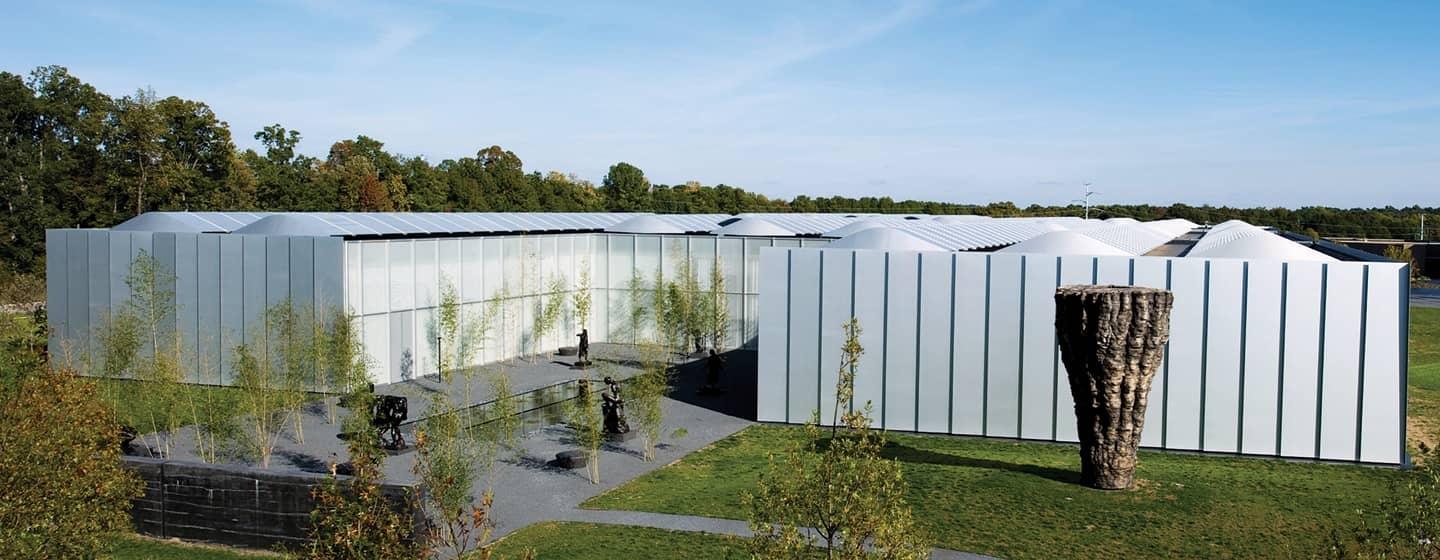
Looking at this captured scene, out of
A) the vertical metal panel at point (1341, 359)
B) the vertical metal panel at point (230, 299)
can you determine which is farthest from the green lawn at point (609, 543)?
the vertical metal panel at point (230, 299)

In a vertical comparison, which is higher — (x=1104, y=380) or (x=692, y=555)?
(x=1104, y=380)

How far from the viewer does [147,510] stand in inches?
711

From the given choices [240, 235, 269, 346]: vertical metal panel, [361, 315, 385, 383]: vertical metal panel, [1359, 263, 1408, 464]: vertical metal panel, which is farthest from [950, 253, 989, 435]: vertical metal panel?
[240, 235, 269, 346]: vertical metal panel

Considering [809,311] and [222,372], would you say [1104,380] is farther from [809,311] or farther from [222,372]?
[222,372]

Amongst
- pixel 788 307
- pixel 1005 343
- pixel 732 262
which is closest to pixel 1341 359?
pixel 1005 343

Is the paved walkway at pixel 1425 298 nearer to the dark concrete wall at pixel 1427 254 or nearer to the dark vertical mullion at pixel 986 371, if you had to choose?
the dark concrete wall at pixel 1427 254

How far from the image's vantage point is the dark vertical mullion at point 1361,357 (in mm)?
23188

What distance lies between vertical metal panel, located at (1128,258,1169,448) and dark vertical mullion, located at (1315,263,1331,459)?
9.31ft

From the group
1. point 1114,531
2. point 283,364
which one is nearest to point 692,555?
point 1114,531

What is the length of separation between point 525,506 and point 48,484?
856 centimetres

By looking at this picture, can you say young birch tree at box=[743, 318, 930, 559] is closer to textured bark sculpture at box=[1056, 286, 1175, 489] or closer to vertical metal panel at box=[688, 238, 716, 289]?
textured bark sculpture at box=[1056, 286, 1175, 489]

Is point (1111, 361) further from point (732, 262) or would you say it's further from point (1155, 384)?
point (732, 262)

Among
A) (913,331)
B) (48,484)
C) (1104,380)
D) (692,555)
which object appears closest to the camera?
(48,484)

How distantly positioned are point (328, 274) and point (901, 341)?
A: 15.5 meters
